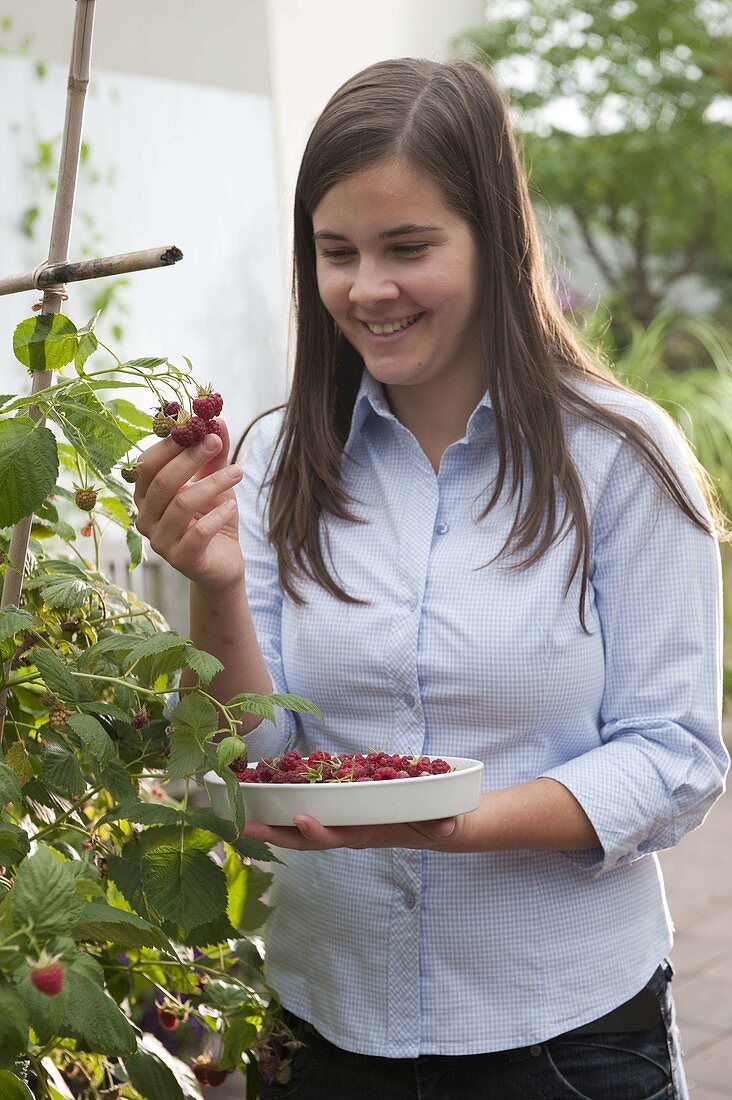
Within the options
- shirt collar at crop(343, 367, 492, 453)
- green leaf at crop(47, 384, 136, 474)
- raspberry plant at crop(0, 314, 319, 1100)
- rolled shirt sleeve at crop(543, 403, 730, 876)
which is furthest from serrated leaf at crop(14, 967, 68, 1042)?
shirt collar at crop(343, 367, 492, 453)

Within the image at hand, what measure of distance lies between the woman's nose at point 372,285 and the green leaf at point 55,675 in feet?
1.64

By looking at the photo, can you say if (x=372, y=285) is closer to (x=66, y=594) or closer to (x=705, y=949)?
(x=66, y=594)

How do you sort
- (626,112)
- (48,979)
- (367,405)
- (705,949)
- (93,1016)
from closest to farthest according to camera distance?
1. (48,979)
2. (93,1016)
3. (367,405)
4. (705,949)
5. (626,112)

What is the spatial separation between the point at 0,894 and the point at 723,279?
1174 centimetres

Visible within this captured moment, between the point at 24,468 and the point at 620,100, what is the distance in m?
6.63

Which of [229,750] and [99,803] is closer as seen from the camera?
[229,750]

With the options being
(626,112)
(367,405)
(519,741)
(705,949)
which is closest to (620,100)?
(626,112)

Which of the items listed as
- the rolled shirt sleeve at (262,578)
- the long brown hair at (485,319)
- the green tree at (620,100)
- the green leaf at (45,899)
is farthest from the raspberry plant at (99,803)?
the green tree at (620,100)

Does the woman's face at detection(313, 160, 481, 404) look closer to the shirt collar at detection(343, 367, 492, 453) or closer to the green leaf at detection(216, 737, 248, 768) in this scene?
the shirt collar at detection(343, 367, 492, 453)

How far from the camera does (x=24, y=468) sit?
1.01 metres

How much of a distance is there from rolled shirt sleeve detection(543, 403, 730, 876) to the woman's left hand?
205mm

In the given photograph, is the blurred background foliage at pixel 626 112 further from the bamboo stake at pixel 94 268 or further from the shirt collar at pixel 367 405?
the bamboo stake at pixel 94 268

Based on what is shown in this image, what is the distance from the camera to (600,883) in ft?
4.69

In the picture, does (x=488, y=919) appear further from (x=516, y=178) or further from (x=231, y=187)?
(x=231, y=187)
